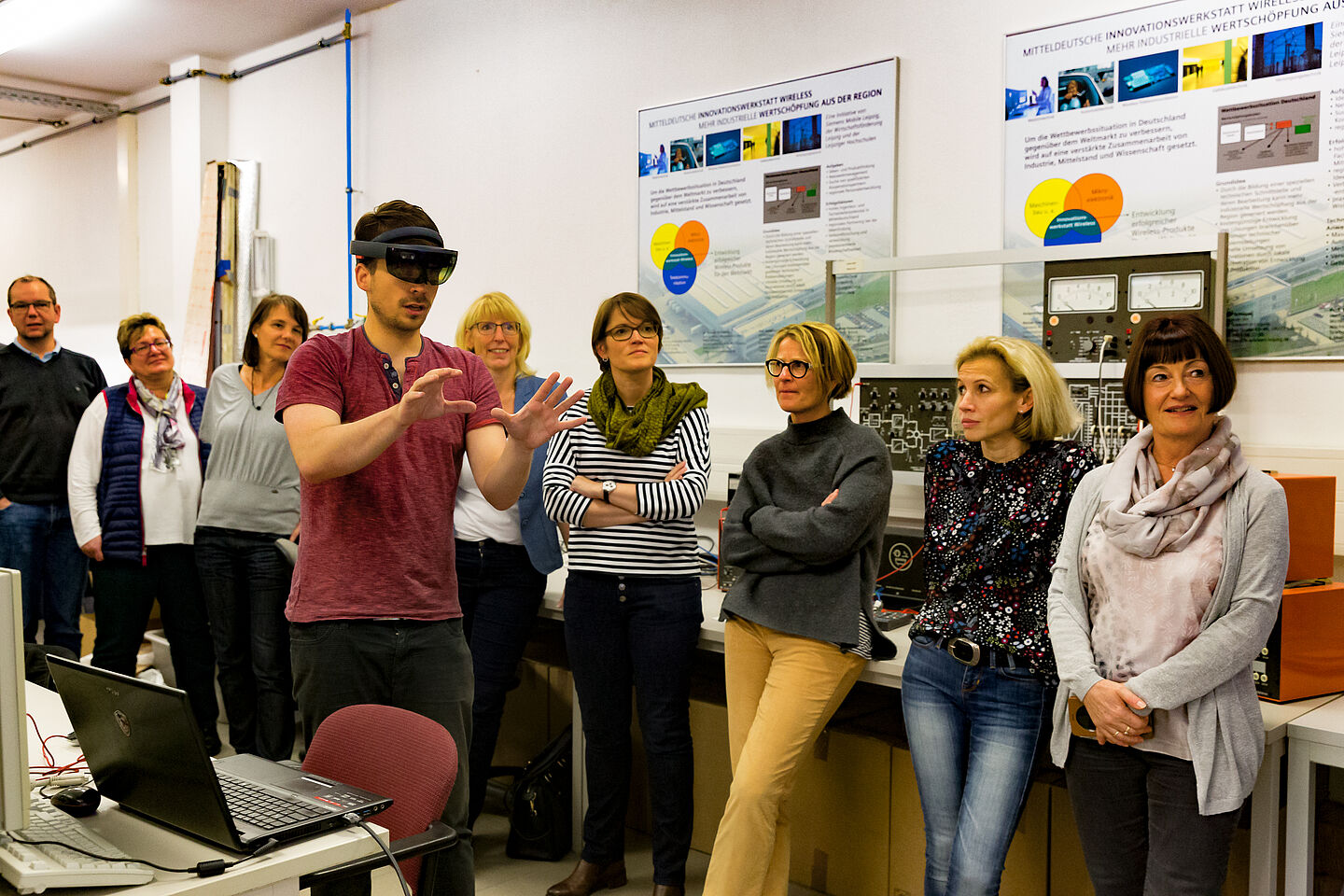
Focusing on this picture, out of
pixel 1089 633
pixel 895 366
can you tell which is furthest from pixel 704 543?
pixel 1089 633

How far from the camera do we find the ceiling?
4.95 meters

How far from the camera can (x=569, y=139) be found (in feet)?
13.7

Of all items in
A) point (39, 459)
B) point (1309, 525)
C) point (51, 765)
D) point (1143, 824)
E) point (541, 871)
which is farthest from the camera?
point (39, 459)

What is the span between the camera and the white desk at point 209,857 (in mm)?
1228

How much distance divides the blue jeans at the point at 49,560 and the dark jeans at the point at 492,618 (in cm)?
187

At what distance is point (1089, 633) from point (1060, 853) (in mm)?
724

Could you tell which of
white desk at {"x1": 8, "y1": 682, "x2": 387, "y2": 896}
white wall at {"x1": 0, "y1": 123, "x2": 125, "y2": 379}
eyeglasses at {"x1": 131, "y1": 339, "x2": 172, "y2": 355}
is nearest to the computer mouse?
white desk at {"x1": 8, "y1": 682, "x2": 387, "y2": 896}

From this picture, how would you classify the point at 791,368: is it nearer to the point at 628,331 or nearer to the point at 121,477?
the point at 628,331

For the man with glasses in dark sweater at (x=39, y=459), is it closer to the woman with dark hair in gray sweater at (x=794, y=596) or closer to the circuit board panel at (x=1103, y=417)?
the woman with dark hair in gray sweater at (x=794, y=596)

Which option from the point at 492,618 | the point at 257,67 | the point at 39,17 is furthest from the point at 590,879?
the point at 39,17

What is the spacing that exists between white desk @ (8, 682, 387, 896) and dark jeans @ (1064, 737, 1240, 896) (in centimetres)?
125

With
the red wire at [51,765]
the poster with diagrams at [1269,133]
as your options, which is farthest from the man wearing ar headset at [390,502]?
the poster with diagrams at [1269,133]

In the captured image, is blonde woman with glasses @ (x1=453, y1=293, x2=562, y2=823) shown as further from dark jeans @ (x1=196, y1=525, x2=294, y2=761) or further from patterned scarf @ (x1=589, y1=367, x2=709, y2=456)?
dark jeans @ (x1=196, y1=525, x2=294, y2=761)

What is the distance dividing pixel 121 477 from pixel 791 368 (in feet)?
8.26
